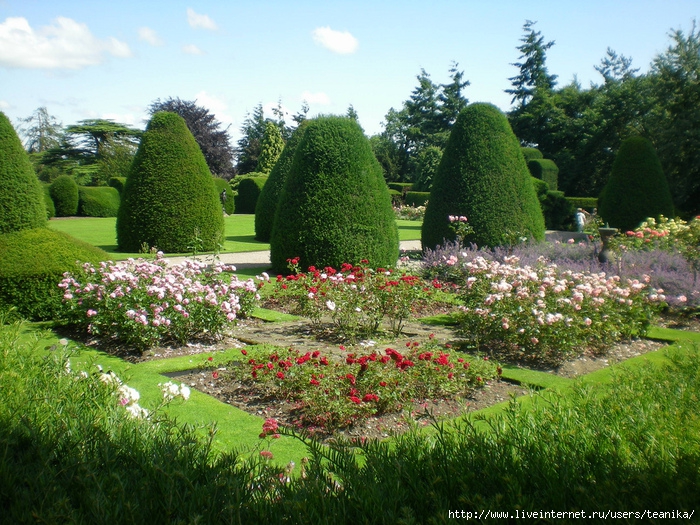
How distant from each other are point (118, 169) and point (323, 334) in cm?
3531

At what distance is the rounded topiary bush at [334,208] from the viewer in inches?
413

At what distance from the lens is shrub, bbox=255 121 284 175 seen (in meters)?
42.7

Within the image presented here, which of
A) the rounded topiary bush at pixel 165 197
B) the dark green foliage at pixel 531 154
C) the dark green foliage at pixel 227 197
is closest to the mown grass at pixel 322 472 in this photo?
the rounded topiary bush at pixel 165 197

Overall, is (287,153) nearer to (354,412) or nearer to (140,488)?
(354,412)

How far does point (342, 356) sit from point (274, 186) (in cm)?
1107

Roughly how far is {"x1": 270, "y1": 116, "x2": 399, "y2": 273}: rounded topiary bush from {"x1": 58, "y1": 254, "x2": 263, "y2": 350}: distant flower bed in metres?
3.26

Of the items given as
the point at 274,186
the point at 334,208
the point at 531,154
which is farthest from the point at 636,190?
the point at 531,154

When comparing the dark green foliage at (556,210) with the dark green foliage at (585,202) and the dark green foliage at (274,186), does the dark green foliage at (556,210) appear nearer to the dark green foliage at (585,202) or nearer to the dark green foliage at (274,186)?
the dark green foliage at (585,202)

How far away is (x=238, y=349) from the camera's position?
21.2 feet

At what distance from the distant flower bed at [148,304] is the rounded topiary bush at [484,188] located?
5.72 m

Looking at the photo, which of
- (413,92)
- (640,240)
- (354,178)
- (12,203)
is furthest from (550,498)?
(413,92)

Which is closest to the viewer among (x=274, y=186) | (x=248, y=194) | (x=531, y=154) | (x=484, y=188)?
(x=484, y=188)

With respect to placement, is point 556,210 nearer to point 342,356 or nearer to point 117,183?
point 117,183

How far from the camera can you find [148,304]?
6613mm
